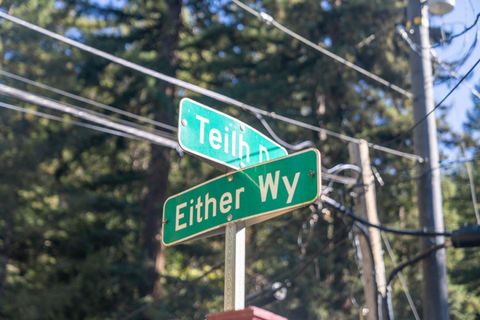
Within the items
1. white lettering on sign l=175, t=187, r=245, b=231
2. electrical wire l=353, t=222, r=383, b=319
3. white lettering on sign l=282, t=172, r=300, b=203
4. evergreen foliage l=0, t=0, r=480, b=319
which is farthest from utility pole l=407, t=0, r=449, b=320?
evergreen foliage l=0, t=0, r=480, b=319

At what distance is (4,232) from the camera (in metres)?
16.9

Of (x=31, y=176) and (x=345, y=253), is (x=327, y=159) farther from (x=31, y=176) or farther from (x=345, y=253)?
(x=31, y=176)

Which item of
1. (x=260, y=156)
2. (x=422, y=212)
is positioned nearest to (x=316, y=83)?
(x=422, y=212)

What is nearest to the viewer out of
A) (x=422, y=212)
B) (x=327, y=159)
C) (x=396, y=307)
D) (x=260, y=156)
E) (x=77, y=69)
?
(x=260, y=156)

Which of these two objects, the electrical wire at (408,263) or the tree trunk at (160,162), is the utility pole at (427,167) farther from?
the tree trunk at (160,162)

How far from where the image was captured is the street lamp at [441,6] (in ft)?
27.8

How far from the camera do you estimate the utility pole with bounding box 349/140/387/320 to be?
8.24 m

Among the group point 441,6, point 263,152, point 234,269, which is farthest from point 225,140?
point 441,6

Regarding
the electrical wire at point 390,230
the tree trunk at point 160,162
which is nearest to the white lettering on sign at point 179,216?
the electrical wire at point 390,230

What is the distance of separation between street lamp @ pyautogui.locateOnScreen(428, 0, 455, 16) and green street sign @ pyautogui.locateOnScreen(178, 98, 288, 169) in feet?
14.5

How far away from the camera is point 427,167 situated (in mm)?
9055

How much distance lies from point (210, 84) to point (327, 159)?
3.40 m

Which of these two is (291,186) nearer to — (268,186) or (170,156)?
(268,186)

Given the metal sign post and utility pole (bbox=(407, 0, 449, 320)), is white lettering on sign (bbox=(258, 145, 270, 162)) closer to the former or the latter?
the metal sign post
